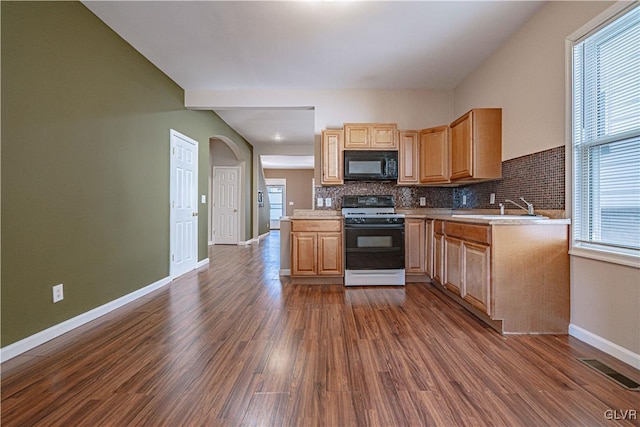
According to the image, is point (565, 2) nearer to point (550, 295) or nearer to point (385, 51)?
point (385, 51)

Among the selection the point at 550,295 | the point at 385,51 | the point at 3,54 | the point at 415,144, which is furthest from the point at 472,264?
the point at 3,54

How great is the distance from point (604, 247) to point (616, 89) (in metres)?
1.03

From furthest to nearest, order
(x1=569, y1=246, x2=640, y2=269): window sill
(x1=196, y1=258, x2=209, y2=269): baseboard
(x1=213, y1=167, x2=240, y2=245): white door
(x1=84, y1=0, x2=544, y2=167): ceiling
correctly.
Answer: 1. (x1=213, y1=167, x2=240, y2=245): white door
2. (x1=196, y1=258, x2=209, y2=269): baseboard
3. (x1=84, y1=0, x2=544, y2=167): ceiling
4. (x1=569, y1=246, x2=640, y2=269): window sill

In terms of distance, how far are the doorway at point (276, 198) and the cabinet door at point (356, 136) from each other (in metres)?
8.16

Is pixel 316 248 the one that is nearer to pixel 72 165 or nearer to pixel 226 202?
pixel 72 165

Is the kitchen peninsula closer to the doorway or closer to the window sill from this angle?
the window sill

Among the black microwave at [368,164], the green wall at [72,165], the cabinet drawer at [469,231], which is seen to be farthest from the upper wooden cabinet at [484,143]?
the green wall at [72,165]

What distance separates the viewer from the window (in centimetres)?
189

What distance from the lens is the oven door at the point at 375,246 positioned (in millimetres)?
3787

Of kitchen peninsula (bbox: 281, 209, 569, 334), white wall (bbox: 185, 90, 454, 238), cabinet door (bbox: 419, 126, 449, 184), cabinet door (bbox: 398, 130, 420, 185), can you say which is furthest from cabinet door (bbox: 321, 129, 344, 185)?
kitchen peninsula (bbox: 281, 209, 569, 334)

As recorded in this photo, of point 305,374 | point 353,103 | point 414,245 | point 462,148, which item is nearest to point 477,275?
point 414,245

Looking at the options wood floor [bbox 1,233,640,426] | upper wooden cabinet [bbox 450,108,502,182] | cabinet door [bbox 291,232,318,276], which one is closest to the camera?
wood floor [bbox 1,233,640,426]

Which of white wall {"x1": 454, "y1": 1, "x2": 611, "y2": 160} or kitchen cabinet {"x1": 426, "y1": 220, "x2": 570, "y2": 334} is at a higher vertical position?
white wall {"x1": 454, "y1": 1, "x2": 611, "y2": 160}

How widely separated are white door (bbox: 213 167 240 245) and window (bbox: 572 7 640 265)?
262 inches
